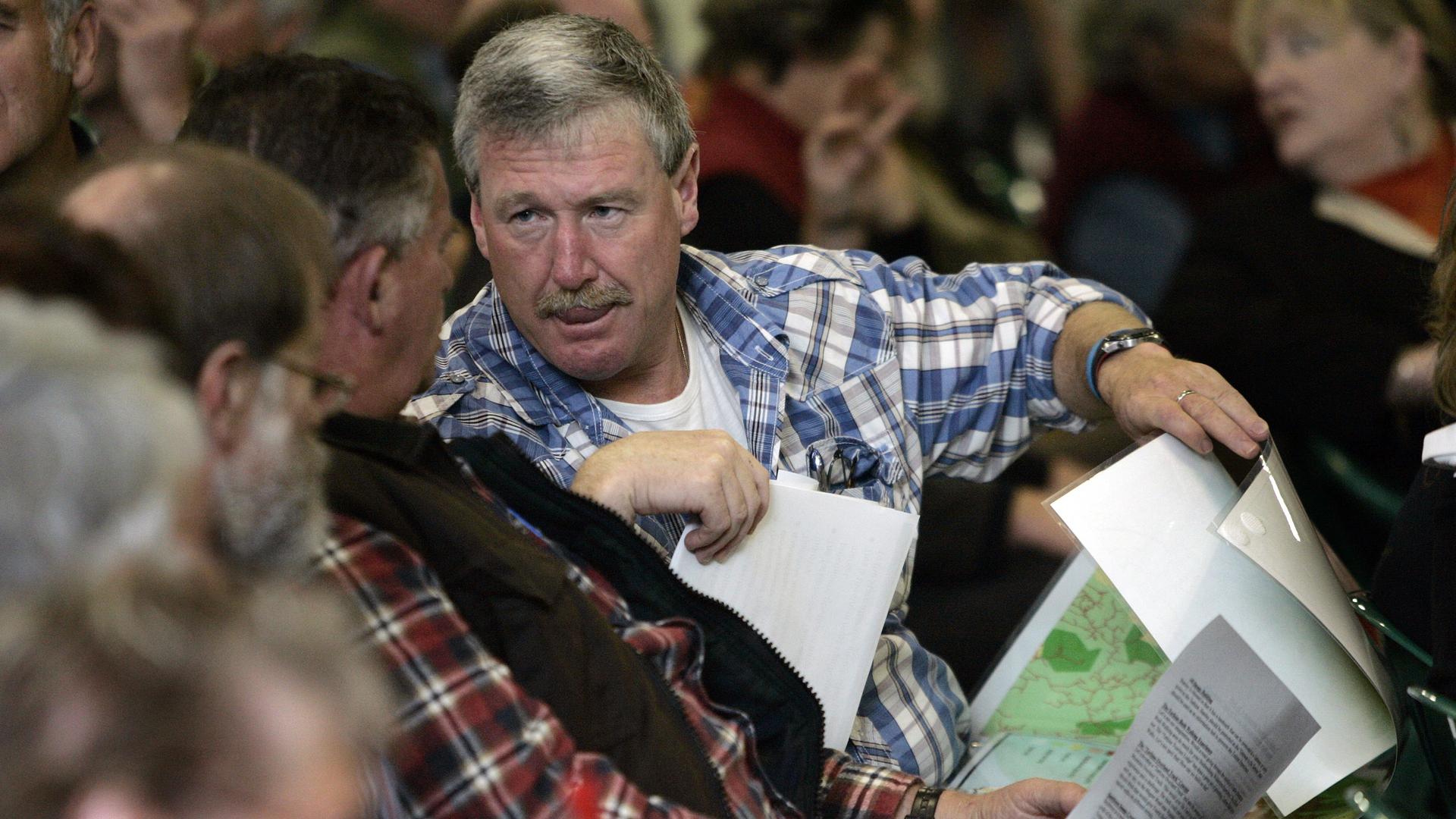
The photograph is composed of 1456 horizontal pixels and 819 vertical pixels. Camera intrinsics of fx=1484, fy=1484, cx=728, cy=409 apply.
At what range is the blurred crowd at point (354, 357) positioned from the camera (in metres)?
0.71

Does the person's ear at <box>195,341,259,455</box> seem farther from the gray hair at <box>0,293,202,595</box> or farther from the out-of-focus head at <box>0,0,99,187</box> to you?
the out-of-focus head at <box>0,0,99,187</box>

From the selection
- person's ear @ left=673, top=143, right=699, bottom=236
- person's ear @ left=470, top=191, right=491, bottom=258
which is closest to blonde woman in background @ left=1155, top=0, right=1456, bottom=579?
person's ear @ left=673, top=143, right=699, bottom=236

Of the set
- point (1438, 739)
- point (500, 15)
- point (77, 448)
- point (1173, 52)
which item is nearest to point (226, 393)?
point (77, 448)

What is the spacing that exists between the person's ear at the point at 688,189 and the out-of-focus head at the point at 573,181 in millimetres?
58

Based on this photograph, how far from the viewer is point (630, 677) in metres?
1.27

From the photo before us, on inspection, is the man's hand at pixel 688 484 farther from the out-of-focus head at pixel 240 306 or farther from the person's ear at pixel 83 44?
the person's ear at pixel 83 44

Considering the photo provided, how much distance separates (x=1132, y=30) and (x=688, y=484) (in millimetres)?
3182

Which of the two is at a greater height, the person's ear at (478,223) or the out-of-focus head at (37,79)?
the out-of-focus head at (37,79)

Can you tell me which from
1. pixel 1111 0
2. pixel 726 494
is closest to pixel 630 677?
pixel 726 494

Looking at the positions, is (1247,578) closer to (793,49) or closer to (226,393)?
(226,393)

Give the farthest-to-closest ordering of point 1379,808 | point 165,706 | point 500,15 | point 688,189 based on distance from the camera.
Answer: point 500,15 < point 688,189 < point 1379,808 < point 165,706

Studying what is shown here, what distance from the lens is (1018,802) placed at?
1.51 metres

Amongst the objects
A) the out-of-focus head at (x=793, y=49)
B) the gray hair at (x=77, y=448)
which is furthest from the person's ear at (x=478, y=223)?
the out-of-focus head at (x=793, y=49)

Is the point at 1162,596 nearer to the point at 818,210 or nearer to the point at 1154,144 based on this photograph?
the point at 818,210
